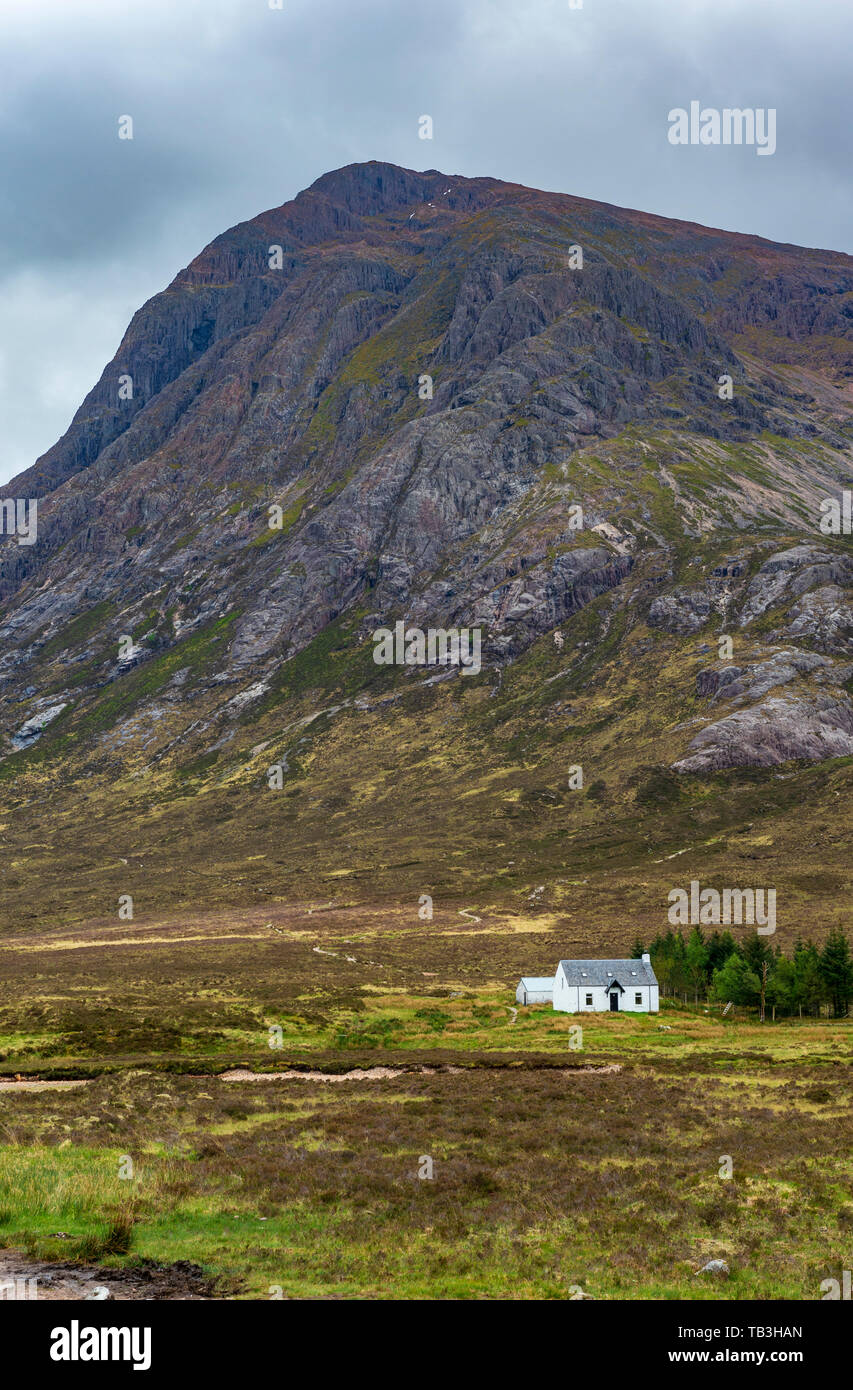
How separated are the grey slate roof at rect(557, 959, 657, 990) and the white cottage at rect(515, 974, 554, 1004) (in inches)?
104

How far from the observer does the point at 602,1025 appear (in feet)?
233

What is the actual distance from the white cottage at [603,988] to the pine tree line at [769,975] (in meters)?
6.84

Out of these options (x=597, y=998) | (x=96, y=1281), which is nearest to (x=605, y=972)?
(x=597, y=998)

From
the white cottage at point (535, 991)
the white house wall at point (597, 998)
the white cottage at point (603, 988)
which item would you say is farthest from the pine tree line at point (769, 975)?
the white cottage at point (535, 991)

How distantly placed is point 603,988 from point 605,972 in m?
1.41

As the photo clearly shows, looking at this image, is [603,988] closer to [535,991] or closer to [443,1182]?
[535,991]

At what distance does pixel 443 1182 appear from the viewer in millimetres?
25250

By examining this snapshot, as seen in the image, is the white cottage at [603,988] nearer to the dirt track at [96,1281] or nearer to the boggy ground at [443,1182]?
the boggy ground at [443,1182]

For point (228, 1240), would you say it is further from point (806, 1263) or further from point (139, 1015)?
point (139, 1015)

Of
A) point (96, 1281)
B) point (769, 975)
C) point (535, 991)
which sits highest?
point (96, 1281)

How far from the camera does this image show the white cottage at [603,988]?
7819cm

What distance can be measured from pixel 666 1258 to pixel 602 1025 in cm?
5468
